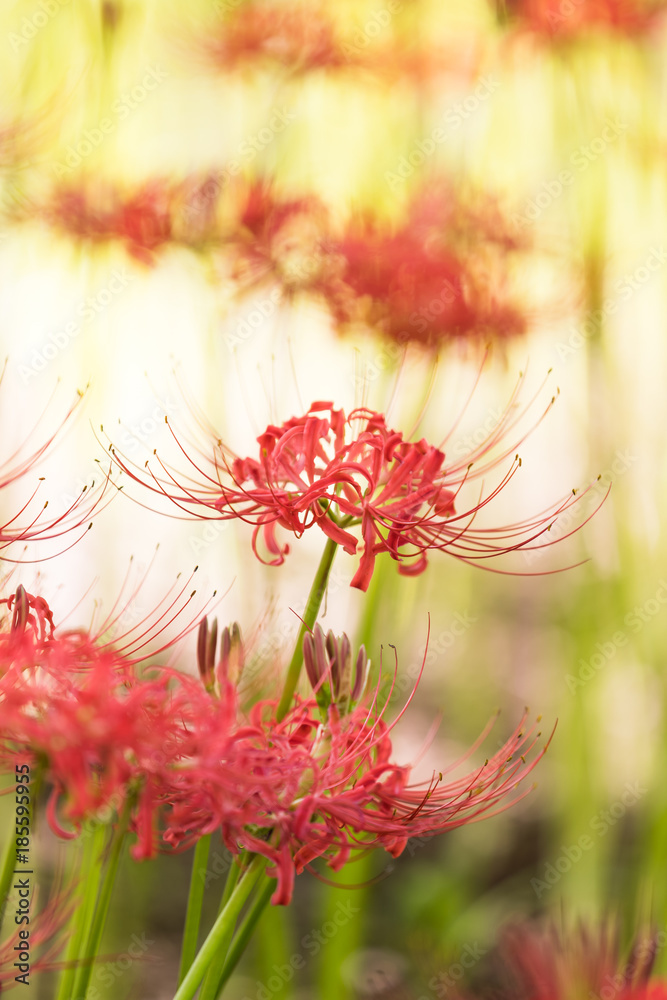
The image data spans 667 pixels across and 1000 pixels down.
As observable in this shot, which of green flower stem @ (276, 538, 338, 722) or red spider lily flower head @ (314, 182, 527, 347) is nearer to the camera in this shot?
green flower stem @ (276, 538, 338, 722)

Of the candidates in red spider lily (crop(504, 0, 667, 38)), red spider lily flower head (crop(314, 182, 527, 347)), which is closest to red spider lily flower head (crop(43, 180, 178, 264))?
red spider lily flower head (crop(314, 182, 527, 347))

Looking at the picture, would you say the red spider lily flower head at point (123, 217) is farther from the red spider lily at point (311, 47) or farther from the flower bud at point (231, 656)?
the flower bud at point (231, 656)

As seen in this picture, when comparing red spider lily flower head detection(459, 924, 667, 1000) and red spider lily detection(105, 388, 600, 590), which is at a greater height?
red spider lily detection(105, 388, 600, 590)

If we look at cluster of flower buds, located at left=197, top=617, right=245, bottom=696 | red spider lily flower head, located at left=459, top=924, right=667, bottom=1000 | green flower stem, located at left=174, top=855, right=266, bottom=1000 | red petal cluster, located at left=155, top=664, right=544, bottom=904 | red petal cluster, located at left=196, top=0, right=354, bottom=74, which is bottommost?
red spider lily flower head, located at left=459, top=924, right=667, bottom=1000

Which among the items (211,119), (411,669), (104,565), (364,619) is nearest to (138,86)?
(211,119)

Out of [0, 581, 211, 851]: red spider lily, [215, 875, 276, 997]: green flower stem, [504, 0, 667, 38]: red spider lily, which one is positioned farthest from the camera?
[504, 0, 667, 38]: red spider lily

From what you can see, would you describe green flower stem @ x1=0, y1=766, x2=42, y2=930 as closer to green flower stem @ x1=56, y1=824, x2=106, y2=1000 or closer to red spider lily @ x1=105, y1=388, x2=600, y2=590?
green flower stem @ x1=56, y1=824, x2=106, y2=1000
